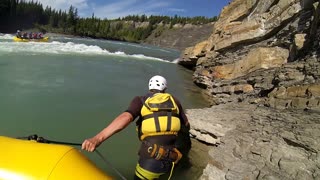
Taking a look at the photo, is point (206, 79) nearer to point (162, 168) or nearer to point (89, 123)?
point (89, 123)

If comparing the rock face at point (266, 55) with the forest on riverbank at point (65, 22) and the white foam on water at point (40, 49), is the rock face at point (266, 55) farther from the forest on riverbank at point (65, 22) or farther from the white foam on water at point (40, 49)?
the forest on riverbank at point (65, 22)

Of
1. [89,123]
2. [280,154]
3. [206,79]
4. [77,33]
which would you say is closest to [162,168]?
[280,154]

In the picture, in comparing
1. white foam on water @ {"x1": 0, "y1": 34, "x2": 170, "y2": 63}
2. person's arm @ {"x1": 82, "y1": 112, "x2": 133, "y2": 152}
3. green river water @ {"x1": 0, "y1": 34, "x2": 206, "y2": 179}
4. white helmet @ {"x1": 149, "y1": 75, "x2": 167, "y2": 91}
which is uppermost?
white helmet @ {"x1": 149, "y1": 75, "x2": 167, "y2": 91}

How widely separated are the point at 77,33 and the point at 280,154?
106 m

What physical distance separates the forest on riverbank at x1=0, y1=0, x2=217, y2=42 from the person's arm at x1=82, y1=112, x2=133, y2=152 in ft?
270

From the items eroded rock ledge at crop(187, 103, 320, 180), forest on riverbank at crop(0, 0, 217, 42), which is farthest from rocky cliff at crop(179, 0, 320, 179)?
forest on riverbank at crop(0, 0, 217, 42)

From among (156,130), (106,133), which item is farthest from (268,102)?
(106,133)

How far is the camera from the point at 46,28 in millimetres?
103500

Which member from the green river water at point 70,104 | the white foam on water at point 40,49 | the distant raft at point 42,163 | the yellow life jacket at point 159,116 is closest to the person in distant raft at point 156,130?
the yellow life jacket at point 159,116

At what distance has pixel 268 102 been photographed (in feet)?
26.8

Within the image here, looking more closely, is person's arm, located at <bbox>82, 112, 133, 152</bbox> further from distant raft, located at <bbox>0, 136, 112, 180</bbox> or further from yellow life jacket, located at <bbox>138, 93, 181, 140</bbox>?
distant raft, located at <bbox>0, 136, 112, 180</bbox>

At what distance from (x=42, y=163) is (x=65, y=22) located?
110880 millimetres

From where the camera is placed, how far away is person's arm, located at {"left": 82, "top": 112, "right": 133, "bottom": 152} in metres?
3.31

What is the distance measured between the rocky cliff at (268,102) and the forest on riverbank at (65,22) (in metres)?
74.1
